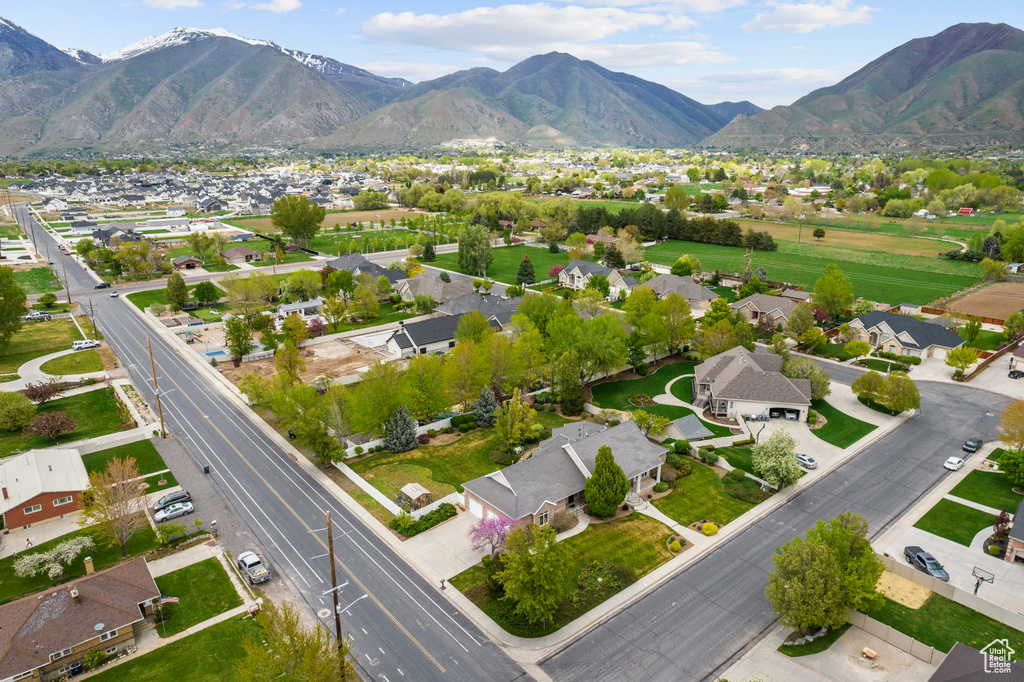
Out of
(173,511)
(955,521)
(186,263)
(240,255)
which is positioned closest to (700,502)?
(955,521)

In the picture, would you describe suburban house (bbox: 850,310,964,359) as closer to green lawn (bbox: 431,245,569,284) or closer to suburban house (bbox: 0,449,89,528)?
green lawn (bbox: 431,245,569,284)

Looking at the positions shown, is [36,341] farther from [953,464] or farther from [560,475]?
[953,464]

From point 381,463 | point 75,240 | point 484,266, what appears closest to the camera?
point 381,463

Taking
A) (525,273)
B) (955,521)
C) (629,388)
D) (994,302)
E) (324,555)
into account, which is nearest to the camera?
(324,555)

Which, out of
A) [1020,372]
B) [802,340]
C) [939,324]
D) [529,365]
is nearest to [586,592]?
[529,365]

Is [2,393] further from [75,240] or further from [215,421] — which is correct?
[75,240]

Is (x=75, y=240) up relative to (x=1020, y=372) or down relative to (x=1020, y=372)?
up

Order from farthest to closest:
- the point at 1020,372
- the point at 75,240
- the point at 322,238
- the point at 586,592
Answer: the point at 322,238, the point at 75,240, the point at 1020,372, the point at 586,592
